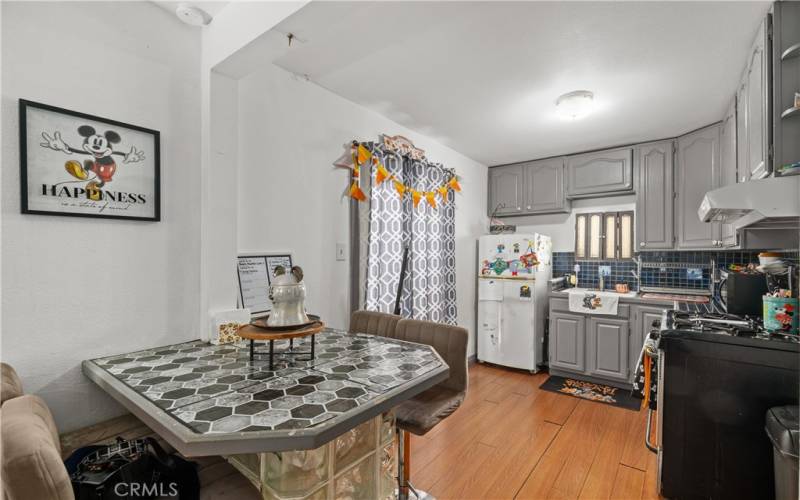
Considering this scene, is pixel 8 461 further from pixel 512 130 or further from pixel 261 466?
pixel 512 130

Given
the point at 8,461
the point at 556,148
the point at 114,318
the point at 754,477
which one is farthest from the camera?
the point at 556,148

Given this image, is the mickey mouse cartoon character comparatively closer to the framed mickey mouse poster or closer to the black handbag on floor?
the framed mickey mouse poster

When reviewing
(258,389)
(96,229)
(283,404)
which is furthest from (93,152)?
(283,404)

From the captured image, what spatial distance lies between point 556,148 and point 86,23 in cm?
374

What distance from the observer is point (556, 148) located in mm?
3781

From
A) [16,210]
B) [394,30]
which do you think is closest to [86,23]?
[16,210]

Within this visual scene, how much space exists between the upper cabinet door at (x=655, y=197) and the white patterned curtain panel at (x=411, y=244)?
6.08 ft

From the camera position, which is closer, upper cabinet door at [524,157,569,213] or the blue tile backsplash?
the blue tile backsplash

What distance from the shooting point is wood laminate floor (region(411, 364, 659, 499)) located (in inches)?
77.6

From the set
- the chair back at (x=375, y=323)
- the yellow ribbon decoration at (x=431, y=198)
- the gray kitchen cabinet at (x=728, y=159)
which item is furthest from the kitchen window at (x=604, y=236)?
the chair back at (x=375, y=323)

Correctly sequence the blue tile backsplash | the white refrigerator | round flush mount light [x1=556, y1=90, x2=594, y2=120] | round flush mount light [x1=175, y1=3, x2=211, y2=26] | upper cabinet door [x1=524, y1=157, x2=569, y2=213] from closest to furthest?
round flush mount light [x1=175, y1=3, x2=211, y2=26] < round flush mount light [x1=556, y1=90, x2=594, y2=120] < the blue tile backsplash < the white refrigerator < upper cabinet door [x1=524, y1=157, x2=569, y2=213]

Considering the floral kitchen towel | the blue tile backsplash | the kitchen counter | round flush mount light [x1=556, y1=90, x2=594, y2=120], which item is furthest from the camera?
the floral kitchen towel

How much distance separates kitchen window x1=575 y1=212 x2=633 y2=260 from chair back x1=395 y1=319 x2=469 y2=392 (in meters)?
2.77

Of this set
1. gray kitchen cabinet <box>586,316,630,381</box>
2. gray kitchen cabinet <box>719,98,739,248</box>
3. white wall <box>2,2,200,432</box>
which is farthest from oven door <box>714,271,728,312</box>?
white wall <box>2,2,200,432</box>
